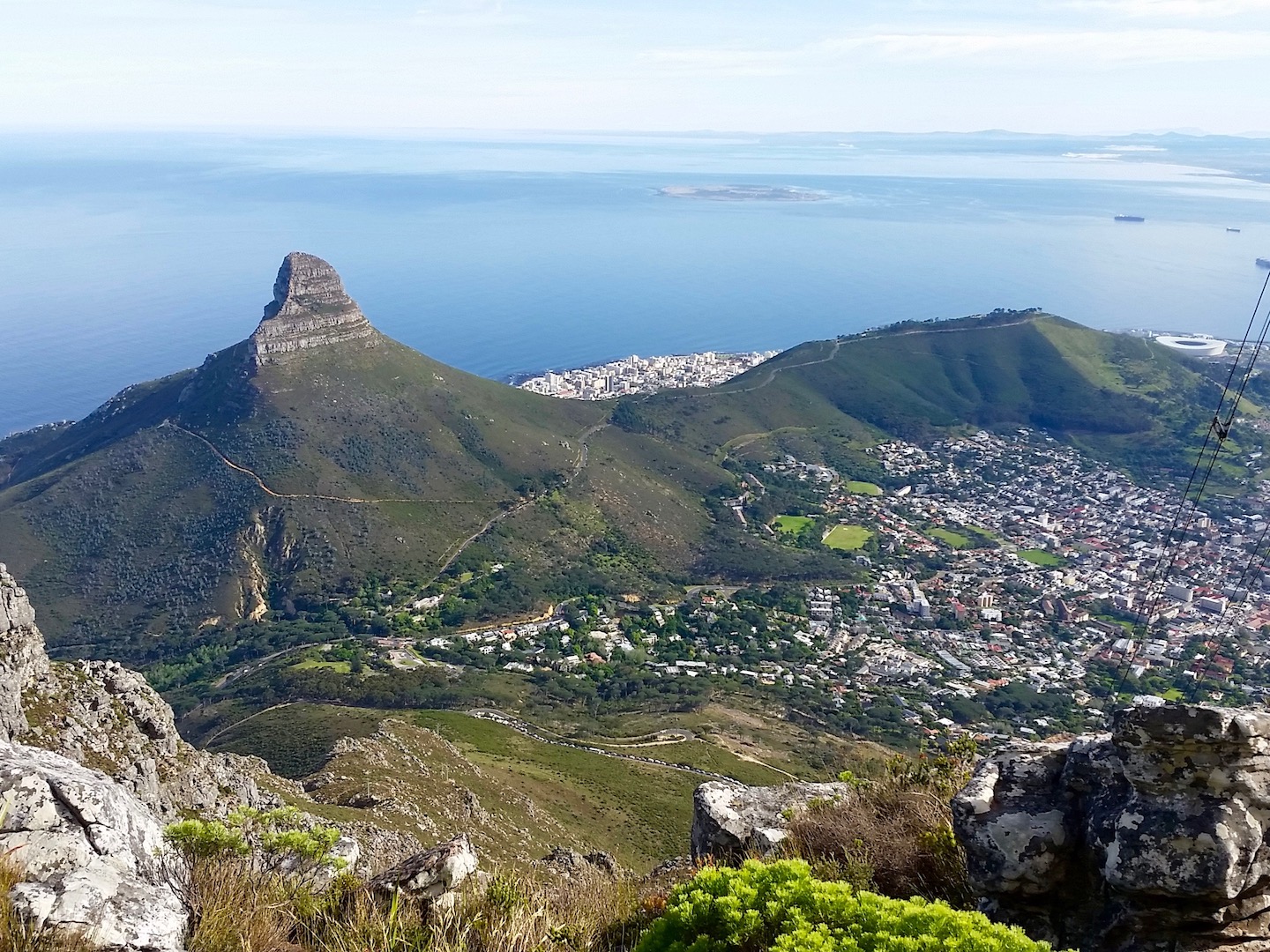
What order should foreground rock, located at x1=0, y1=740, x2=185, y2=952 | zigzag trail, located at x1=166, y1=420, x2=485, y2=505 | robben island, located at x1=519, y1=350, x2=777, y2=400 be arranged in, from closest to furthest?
foreground rock, located at x1=0, y1=740, x2=185, y2=952 < zigzag trail, located at x1=166, y1=420, x2=485, y2=505 < robben island, located at x1=519, y1=350, x2=777, y2=400

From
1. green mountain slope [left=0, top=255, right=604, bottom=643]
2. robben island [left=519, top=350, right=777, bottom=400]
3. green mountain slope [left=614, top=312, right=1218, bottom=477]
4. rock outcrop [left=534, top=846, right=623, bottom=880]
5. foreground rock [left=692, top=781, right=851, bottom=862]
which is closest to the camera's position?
foreground rock [left=692, top=781, right=851, bottom=862]

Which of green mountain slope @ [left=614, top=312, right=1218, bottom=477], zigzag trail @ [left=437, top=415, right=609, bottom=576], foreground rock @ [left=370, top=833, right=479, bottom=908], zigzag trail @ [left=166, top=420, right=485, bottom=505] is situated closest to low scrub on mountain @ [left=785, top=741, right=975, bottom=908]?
foreground rock @ [left=370, top=833, right=479, bottom=908]

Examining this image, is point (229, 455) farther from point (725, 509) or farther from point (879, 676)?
point (879, 676)

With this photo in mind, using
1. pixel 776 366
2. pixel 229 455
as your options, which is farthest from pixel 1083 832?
pixel 776 366

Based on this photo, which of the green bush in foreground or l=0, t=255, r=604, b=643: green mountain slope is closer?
the green bush in foreground

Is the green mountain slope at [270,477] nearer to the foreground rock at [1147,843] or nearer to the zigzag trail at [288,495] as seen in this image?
the zigzag trail at [288,495]

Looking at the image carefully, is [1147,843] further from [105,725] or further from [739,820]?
[105,725]

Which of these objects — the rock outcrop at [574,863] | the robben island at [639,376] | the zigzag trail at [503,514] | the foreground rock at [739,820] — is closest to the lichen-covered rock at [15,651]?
the rock outcrop at [574,863]

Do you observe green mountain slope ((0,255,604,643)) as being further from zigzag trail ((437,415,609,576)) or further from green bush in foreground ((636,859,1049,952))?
green bush in foreground ((636,859,1049,952))
